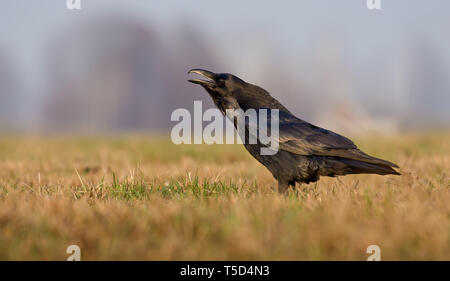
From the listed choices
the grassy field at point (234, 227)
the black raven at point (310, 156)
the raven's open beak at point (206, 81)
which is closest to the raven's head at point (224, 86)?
the raven's open beak at point (206, 81)

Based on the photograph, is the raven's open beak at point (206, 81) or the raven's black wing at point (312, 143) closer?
the raven's black wing at point (312, 143)

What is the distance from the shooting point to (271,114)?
471 centimetres

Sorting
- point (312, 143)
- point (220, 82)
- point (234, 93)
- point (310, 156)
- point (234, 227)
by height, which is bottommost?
point (234, 227)

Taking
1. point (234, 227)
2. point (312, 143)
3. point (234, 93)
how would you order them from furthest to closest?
point (234, 93), point (312, 143), point (234, 227)

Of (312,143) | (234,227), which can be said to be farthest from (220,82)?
(234,227)

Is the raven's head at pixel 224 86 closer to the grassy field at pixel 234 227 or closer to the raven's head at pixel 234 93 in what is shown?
the raven's head at pixel 234 93

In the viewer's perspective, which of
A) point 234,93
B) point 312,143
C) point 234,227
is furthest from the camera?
point 234,93

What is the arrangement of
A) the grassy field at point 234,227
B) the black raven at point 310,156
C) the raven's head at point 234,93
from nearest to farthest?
the grassy field at point 234,227 → the black raven at point 310,156 → the raven's head at point 234,93

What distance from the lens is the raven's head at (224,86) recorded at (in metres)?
4.96

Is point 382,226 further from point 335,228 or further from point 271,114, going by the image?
point 271,114

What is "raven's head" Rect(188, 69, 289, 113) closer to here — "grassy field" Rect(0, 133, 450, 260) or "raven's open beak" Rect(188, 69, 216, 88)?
"raven's open beak" Rect(188, 69, 216, 88)

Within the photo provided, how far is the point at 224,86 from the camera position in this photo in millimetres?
4988

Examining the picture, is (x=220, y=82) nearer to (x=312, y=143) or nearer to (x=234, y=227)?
(x=312, y=143)
